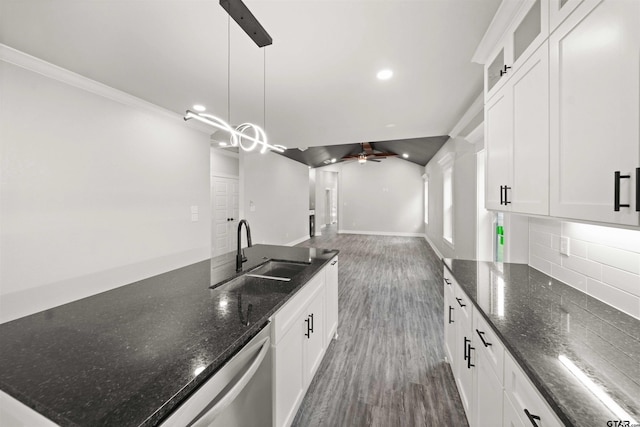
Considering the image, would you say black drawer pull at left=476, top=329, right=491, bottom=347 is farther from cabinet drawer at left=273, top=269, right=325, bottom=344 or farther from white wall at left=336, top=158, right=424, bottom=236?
white wall at left=336, top=158, right=424, bottom=236

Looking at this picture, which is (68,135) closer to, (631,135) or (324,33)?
(324,33)

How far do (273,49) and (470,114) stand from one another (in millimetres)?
2586

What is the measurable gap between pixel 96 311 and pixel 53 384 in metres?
0.56

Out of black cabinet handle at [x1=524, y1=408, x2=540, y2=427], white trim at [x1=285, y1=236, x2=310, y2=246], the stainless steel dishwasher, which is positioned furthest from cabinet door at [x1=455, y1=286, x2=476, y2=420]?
white trim at [x1=285, y1=236, x2=310, y2=246]

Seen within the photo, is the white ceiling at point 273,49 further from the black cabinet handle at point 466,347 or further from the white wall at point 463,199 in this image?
the black cabinet handle at point 466,347

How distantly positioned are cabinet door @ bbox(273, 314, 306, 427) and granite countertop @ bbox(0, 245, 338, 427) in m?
0.27

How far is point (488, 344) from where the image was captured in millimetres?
1165

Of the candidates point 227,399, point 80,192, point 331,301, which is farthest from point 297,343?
point 80,192

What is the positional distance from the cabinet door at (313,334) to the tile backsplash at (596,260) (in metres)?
1.58

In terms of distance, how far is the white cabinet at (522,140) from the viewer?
125 cm

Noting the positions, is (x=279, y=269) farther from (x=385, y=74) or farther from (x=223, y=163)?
(x=223, y=163)

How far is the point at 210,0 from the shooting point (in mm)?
1503

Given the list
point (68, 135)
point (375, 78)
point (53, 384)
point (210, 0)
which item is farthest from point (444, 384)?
point (68, 135)

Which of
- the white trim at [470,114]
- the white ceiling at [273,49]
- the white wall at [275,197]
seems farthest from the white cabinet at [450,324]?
the white wall at [275,197]
